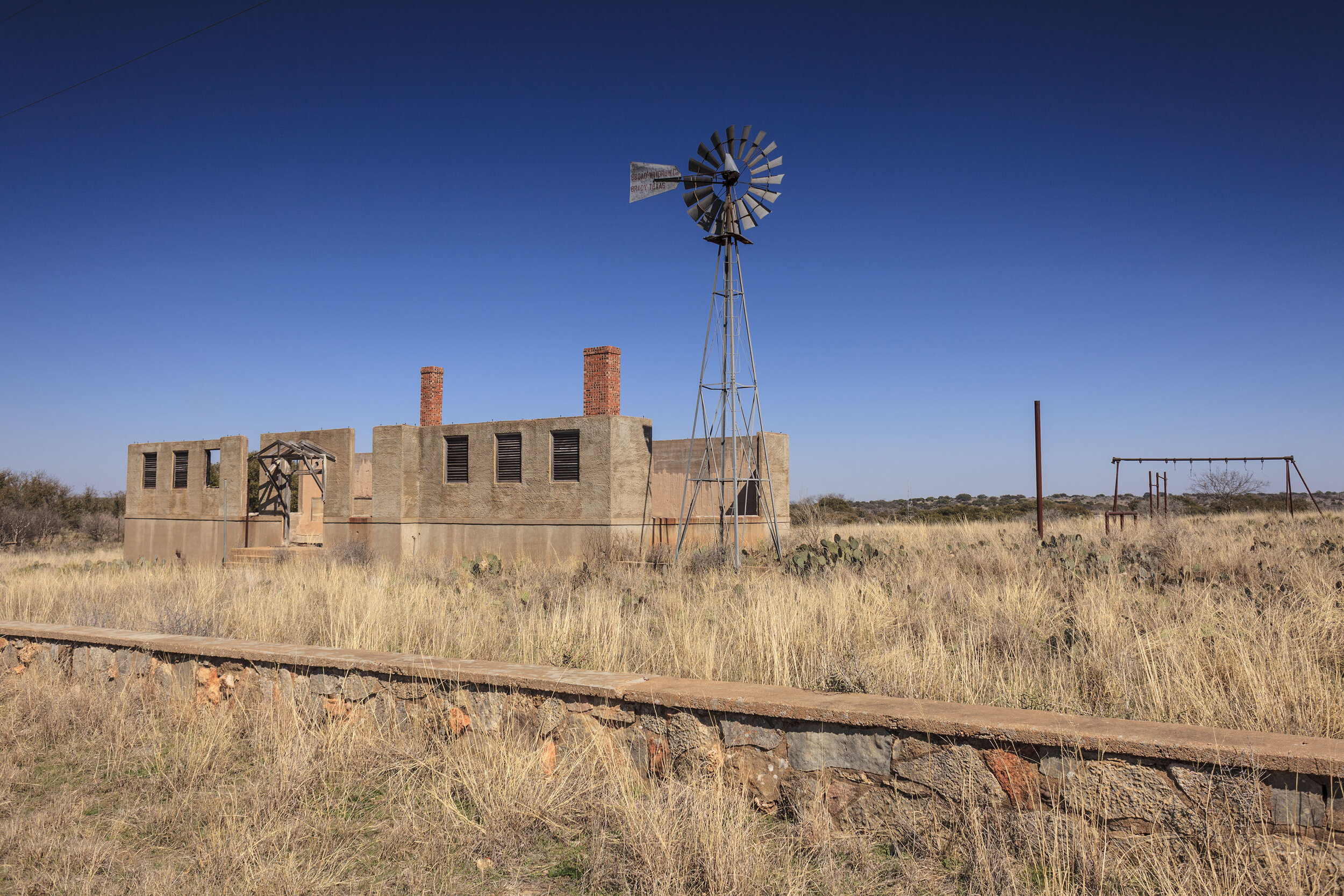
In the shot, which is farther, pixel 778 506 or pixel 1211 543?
pixel 778 506

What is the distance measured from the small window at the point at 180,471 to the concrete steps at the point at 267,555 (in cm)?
417

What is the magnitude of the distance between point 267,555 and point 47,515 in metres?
21.9

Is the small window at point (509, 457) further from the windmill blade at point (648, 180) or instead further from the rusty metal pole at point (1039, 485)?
the rusty metal pole at point (1039, 485)

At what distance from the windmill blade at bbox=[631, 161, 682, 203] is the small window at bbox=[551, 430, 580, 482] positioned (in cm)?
507

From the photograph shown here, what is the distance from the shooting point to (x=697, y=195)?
1642 cm

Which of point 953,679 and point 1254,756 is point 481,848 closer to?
→ point 953,679

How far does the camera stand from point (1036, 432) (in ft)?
59.5

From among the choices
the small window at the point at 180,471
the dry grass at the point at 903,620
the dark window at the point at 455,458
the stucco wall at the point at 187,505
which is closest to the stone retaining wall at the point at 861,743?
the dry grass at the point at 903,620

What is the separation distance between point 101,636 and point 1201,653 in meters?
8.29

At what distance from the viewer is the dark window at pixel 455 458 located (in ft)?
65.9

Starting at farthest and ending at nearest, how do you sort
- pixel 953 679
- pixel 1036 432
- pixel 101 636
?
pixel 1036 432
pixel 101 636
pixel 953 679

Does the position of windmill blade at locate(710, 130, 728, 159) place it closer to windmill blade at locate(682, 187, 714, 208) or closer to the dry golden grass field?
windmill blade at locate(682, 187, 714, 208)

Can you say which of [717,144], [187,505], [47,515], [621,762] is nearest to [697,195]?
[717,144]

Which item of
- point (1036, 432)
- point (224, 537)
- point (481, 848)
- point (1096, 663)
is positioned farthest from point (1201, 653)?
point (224, 537)
